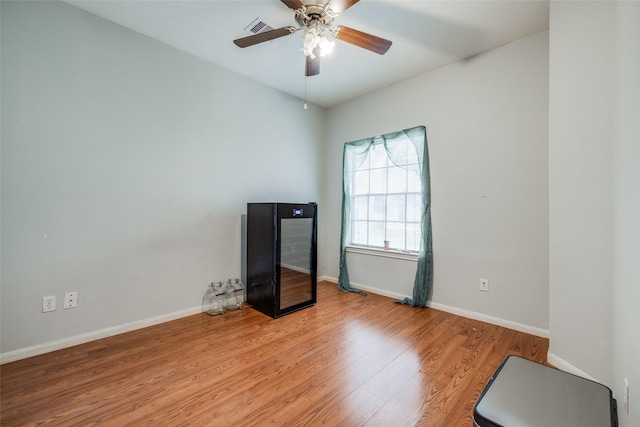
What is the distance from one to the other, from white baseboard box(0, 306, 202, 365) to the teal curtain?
204 centimetres

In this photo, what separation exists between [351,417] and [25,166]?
108 inches

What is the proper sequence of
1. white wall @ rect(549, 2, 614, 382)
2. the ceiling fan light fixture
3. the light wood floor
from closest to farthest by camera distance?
1. the light wood floor
2. white wall @ rect(549, 2, 614, 382)
3. the ceiling fan light fixture

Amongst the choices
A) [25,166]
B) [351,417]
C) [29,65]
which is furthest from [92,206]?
[351,417]

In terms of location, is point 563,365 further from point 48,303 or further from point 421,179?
point 48,303

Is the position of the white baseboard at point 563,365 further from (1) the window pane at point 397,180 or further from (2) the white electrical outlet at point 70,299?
(2) the white electrical outlet at point 70,299

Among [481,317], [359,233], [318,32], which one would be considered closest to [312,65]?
[318,32]

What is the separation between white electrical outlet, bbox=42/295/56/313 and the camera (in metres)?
1.94

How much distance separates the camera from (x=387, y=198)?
337 centimetres

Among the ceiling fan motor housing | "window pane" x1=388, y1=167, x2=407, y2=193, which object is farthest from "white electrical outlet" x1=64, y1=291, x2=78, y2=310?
"window pane" x1=388, y1=167, x2=407, y2=193

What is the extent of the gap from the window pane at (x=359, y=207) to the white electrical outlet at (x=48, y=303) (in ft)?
10.3

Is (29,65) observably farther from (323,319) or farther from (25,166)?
(323,319)

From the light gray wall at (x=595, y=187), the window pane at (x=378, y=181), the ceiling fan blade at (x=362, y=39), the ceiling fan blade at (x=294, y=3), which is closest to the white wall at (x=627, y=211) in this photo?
the light gray wall at (x=595, y=187)

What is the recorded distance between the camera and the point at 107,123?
7.23 feet

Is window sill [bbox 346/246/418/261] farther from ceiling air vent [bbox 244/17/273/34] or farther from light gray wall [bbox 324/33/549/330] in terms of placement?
ceiling air vent [bbox 244/17/273/34]
